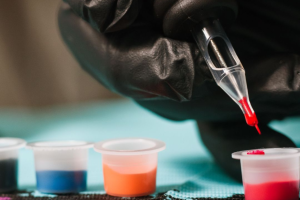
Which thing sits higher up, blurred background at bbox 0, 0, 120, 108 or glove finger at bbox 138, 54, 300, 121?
blurred background at bbox 0, 0, 120, 108

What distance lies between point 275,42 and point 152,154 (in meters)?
0.45

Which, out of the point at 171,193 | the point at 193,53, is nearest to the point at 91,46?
the point at 193,53

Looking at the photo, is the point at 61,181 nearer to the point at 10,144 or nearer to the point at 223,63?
the point at 10,144

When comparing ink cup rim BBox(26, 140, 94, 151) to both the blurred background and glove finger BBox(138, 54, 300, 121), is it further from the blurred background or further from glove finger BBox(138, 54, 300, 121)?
the blurred background

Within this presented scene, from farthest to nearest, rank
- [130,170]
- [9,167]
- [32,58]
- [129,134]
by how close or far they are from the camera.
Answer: [32,58], [129,134], [9,167], [130,170]

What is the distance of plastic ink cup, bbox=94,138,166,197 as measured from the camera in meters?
0.78

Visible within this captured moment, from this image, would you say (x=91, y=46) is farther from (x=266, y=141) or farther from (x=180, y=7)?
(x=266, y=141)

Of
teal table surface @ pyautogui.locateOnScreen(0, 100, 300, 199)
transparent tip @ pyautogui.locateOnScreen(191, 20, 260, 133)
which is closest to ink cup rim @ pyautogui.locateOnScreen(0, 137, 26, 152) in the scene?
teal table surface @ pyautogui.locateOnScreen(0, 100, 300, 199)

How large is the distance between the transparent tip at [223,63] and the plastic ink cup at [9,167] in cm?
49

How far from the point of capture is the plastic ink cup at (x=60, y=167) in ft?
2.77

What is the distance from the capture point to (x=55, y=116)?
2.26 metres

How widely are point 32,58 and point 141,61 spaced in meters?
1.61

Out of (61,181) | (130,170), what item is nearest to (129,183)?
(130,170)

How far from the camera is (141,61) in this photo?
847 mm
